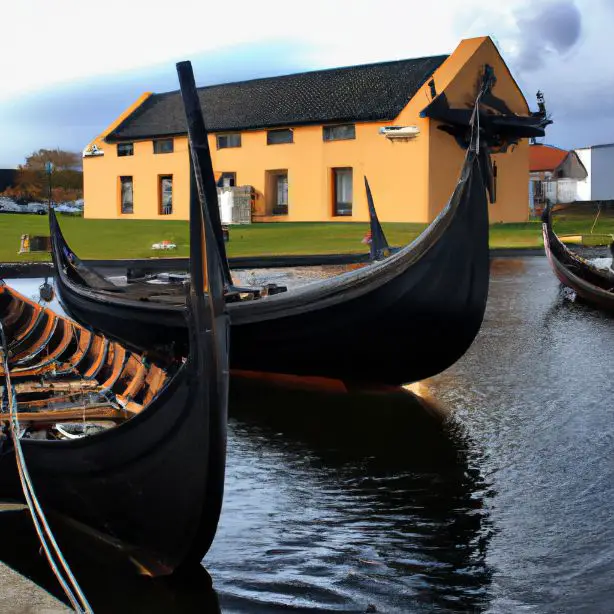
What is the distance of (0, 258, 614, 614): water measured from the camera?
5777 mm

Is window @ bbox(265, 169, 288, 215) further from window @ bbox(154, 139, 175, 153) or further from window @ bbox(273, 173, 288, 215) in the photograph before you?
window @ bbox(154, 139, 175, 153)

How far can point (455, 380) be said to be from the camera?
12383 millimetres

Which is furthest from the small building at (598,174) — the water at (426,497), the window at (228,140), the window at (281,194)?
the water at (426,497)

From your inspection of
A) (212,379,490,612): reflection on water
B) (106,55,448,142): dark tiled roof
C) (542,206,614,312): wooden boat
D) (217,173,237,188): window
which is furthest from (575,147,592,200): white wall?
(212,379,490,612): reflection on water

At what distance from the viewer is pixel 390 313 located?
10578mm

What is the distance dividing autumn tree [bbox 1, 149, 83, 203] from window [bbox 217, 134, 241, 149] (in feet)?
61.9

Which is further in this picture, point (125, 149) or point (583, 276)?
point (125, 149)

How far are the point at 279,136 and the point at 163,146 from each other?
19.0ft

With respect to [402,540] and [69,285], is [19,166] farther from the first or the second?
[402,540]

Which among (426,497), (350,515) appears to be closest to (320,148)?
(426,497)

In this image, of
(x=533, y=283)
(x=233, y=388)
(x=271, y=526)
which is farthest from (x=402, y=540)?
(x=533, y=283)

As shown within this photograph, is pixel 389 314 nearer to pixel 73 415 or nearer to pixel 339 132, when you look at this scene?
pixel 73 415

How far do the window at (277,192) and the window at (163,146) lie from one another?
4.75m

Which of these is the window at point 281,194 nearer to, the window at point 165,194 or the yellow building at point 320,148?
the yellow building at point 320,148
